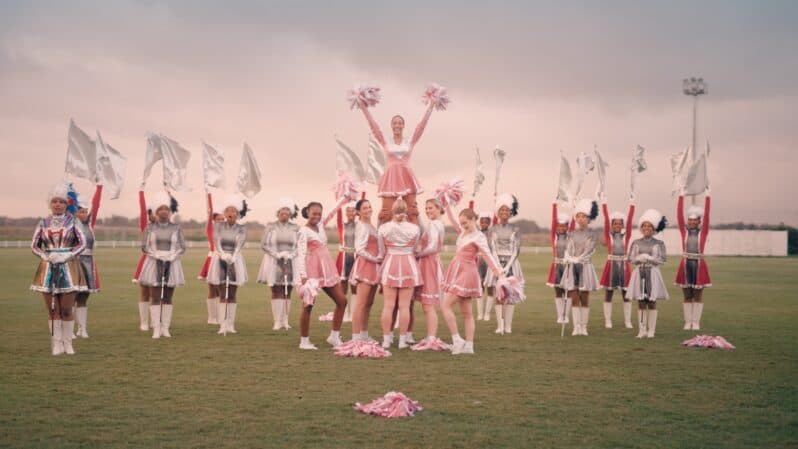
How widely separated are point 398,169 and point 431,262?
1.56 meters

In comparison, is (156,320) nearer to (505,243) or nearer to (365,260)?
(365,260)

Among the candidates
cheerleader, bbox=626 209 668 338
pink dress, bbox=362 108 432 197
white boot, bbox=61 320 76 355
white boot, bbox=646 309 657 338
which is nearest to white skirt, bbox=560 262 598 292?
cheerleader, bbox=626 209 668 338

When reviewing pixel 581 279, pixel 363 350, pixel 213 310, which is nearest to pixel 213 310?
pixel 213 310

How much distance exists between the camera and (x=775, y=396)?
869 cm

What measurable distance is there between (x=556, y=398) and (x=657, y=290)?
6.12 m

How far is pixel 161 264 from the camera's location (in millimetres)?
13539

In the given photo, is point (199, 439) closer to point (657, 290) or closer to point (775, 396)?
point (775, 396)

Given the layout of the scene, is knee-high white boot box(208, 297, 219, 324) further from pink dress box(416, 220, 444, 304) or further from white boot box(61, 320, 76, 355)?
pink dress box(416, 220, 444, 304)

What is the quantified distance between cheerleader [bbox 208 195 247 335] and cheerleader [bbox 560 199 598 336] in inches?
241

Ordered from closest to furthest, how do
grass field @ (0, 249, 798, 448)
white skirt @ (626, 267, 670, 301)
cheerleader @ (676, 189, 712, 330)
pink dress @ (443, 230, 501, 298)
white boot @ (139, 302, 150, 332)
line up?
grass field @ (0, 249, 798, 448), pink dress @ (443, 230, 501, 298), white skirt @ (626, 267, 670, 301), white boot @ (139, 302, 150, 332), cheerleader @ (676, 189, 712, 330)

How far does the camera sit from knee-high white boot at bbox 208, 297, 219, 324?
15.7m

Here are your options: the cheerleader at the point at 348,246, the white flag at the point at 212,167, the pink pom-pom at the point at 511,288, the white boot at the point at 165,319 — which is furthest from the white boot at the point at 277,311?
the pink pom-pom at the point at 511,288

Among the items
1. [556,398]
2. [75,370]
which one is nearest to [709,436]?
[556,398]

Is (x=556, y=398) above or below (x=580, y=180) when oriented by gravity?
below
